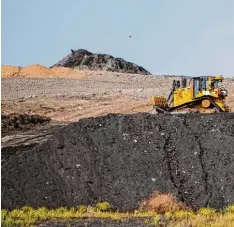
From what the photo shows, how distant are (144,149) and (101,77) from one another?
22.6 metres

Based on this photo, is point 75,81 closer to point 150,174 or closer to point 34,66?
point 34,66

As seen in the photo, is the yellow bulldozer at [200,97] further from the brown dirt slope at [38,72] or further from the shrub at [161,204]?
the brown dirt slope at [38,72]

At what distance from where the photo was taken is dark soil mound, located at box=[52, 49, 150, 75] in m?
44.6

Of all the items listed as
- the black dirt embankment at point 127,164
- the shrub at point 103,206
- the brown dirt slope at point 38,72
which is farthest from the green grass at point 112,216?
the brown dirt slope at point 38,72

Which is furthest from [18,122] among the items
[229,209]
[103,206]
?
[229,209]

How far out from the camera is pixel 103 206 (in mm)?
13875

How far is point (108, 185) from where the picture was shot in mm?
14492

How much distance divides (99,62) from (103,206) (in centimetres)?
3209

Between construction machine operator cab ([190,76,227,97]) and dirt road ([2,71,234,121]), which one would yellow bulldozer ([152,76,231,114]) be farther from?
dirt road ([2,71,234,121])

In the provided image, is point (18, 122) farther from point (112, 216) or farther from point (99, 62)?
point (99, 62)

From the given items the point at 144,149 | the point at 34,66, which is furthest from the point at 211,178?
the point at 34,66

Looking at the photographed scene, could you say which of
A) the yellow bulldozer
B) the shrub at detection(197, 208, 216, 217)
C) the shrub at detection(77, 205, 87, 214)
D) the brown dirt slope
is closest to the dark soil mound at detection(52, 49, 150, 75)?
the brown dirt slope

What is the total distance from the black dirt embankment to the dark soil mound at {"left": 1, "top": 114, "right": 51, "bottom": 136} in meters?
8.68

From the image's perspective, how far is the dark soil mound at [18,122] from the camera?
24719mm
